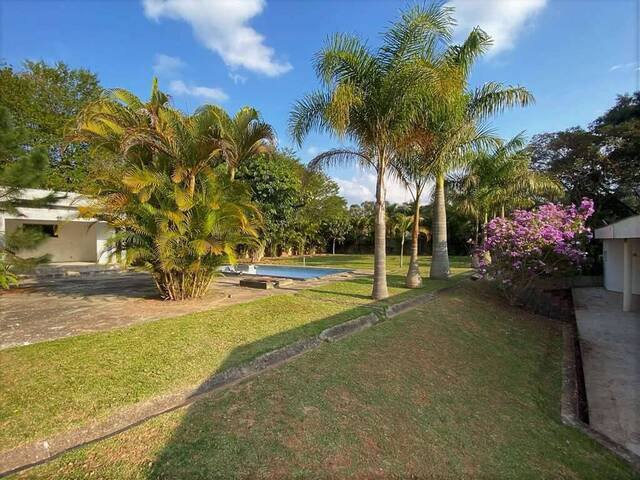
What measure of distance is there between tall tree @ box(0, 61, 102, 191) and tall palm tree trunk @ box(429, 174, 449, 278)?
731 inches

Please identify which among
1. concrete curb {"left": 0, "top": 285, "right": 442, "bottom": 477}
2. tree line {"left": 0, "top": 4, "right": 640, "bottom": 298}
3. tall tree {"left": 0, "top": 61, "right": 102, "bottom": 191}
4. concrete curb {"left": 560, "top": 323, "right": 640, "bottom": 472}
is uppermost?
tall tree {"left": 0, "top": 61, "right": 102, "bottom": 191}

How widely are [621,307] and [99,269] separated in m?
19.7

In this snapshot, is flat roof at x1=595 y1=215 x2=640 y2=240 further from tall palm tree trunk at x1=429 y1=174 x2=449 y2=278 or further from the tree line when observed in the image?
tall palm tree trunk at x1=429 y1=174 x2=449 y2=278

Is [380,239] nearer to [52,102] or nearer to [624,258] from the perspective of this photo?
[624,258]

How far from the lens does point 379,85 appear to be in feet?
27.7

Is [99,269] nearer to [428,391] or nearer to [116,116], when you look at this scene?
[116,116]

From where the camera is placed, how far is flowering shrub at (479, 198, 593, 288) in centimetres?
993

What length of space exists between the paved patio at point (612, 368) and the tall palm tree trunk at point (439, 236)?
425cm

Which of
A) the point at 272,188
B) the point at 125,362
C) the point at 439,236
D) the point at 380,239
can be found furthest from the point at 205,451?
the point at 272,188

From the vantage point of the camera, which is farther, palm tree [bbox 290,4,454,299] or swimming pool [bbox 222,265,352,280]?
swimming pool [bbox 222,265,352,280]

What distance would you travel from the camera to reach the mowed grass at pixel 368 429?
2.84m

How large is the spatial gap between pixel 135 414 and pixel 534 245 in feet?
33.9

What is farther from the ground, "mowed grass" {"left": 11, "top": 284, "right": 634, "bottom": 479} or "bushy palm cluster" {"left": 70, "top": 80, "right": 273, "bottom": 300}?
"bushy palm cluster" {"left": 70, "top": 80, "right": 273, "bottom": 300}

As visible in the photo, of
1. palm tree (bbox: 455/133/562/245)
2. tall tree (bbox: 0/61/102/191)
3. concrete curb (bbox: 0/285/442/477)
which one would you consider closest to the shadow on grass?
concrete curb (bbox: 0/285/442/477)
